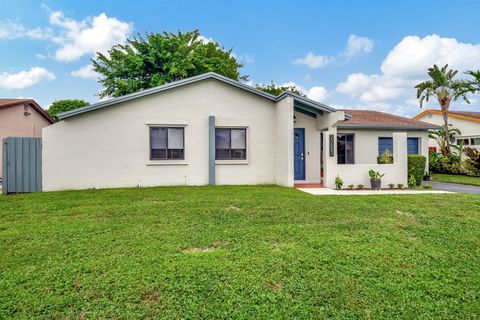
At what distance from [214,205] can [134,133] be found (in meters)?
5.80

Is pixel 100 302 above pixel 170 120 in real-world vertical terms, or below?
below

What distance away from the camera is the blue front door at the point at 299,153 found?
1301 cm

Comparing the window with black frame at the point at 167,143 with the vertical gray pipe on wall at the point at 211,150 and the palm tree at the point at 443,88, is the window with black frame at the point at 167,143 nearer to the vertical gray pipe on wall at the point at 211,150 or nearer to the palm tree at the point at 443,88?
the vertical gray pipe on wall at the point at 211,150

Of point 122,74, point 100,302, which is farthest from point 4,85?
point 100,302

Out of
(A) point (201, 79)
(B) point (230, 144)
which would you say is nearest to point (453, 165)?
(B) point (230, 144)

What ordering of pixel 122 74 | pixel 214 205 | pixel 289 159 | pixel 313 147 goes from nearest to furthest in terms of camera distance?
pixel 214 205 → pixel 289 159 → pixel 313 147 → pixel 122 74

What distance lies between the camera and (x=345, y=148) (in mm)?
14898

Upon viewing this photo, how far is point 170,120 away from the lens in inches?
455

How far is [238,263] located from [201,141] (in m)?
8.51

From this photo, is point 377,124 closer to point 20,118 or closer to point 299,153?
point 299,153

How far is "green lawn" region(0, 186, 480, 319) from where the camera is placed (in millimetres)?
2873

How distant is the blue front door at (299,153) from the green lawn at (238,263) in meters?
6.29

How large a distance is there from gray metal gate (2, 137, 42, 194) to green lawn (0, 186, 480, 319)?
4.33m

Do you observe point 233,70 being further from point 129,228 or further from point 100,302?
point 100,302
